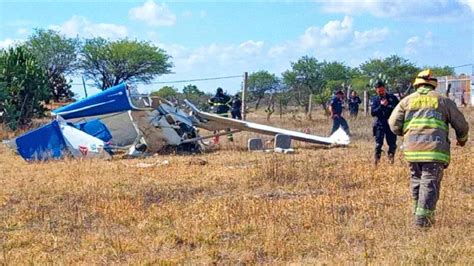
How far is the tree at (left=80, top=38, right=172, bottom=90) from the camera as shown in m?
48.3

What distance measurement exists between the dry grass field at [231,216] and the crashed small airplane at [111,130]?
1.94 m

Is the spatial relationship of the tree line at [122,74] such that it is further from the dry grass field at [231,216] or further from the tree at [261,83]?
the dry grass field at [231,216]

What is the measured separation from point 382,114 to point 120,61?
40.4 metres

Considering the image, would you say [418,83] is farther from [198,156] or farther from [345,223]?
[198,156]

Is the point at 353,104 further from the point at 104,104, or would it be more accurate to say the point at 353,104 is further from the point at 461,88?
the point at 461,88

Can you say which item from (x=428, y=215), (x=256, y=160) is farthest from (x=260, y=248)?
(x=256, y=160)

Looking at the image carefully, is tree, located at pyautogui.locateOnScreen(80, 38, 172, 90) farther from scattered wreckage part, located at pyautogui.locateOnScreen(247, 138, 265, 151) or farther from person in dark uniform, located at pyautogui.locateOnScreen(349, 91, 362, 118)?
scattered wreckage part, located at pyautogui.locateOnScreen(247, 138, 265, 151)

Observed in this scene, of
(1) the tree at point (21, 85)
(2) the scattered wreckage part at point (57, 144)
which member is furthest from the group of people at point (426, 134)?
(1) the tree at point (21, 85)

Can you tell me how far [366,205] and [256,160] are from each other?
493 centimetres

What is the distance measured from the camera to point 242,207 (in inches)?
271

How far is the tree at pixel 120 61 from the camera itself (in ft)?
158

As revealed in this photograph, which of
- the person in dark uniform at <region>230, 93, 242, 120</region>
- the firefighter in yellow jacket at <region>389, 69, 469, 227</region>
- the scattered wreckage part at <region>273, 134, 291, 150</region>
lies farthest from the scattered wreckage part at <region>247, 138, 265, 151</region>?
the firefighter in yellow jacket at <region>389, 69, 469, 227</region>

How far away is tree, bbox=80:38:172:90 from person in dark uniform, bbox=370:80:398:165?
126 feet

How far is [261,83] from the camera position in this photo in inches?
2566
